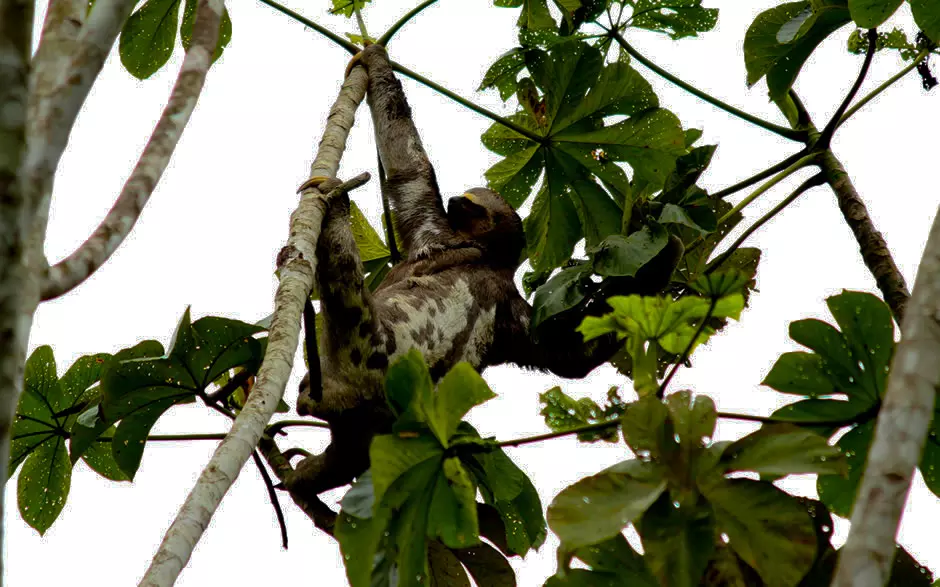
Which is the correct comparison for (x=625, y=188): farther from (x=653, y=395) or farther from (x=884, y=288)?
(x=653, y=395)

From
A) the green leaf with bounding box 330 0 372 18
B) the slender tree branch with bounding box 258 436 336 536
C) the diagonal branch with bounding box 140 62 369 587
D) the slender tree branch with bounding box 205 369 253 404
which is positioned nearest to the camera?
the diagonal branch with bounding box 140 62 369 587

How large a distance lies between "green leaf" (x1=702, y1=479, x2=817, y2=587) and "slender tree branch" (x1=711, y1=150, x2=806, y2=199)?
1.95 m

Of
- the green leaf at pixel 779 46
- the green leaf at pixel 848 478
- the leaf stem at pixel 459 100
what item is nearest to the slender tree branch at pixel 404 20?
the leaf stem at pixel 459 100

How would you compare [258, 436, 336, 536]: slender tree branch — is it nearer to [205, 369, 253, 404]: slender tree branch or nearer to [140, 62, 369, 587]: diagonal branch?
[205, 369, 253, 404]: slender tree branch

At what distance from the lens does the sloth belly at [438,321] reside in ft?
14.5

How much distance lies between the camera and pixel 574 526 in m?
2.29

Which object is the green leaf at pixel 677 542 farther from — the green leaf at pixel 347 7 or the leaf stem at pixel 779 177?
the green leaf at pixel 347 7

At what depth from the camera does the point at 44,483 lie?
4.20 metres

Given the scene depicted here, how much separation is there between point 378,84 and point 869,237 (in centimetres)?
257

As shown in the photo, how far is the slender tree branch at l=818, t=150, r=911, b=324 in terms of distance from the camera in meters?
3.68

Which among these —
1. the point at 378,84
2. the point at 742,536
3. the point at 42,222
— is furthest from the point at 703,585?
the point at 378,84

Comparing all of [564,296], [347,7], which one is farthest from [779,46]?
[347,7]

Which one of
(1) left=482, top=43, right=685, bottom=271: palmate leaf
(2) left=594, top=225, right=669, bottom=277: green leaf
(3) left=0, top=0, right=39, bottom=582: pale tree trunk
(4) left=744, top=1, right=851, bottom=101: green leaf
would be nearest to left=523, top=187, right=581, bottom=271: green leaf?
(1) left=482, top=43, right=685, bottom=271: palmate leaf

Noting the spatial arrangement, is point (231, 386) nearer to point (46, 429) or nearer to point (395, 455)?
point (46, 429)
